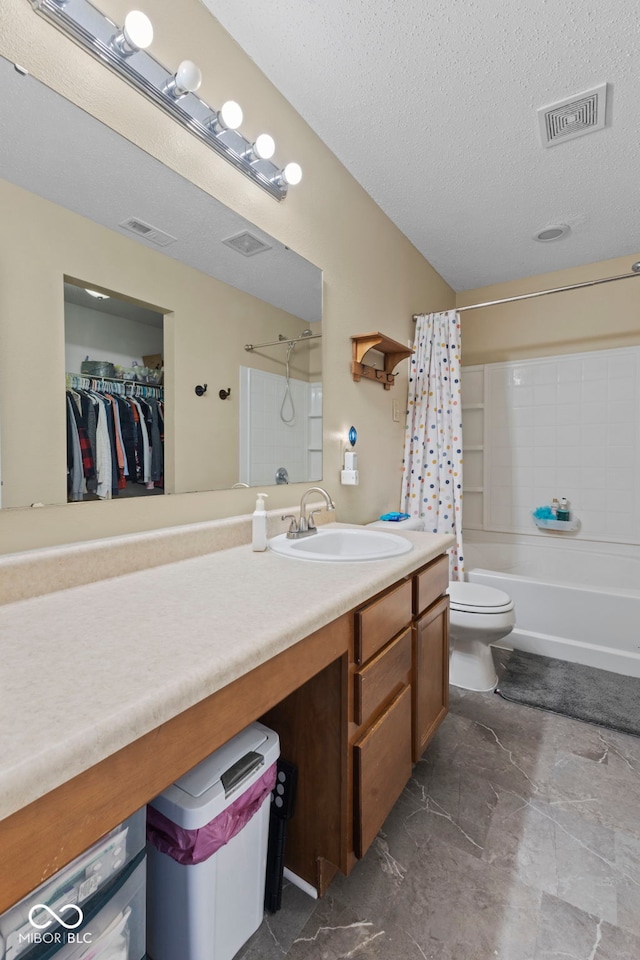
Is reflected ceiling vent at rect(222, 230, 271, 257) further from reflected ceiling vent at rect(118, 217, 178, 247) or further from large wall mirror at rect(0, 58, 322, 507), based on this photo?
reflected ceiling vent at rect(118, 217, 178, 247)

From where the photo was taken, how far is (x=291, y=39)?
4.80ft

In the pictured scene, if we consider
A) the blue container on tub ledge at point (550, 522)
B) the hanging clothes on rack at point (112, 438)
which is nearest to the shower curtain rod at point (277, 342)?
the hanging clothes on rack at point (112, 438)

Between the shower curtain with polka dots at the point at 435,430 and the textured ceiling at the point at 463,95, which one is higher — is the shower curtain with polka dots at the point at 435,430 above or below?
below

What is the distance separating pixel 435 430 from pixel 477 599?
104 centimetres

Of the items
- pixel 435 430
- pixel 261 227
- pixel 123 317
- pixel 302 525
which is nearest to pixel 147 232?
pixel 123 317

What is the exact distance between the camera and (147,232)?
118 centimetres

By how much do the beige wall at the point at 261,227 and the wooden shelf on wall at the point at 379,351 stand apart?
5 cm

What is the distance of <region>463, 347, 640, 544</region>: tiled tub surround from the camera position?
9.39ft

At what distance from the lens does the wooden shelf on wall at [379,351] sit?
211 cm

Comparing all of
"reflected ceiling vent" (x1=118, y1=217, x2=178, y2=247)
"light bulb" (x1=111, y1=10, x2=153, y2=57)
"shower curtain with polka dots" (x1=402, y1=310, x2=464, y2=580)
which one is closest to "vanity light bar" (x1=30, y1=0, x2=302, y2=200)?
"light bulb" (x1=111, y1=10, x2=153, y2=57)

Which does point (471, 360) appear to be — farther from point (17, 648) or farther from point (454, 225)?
point (17, 648)

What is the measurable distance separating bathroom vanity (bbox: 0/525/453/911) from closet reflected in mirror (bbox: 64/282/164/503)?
0.81ft

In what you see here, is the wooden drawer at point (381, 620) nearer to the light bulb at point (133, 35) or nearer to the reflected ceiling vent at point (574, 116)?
the light bulb at point (133, 35)

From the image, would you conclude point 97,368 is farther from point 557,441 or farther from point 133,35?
point 557,441
